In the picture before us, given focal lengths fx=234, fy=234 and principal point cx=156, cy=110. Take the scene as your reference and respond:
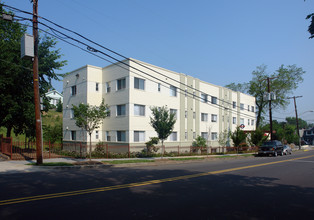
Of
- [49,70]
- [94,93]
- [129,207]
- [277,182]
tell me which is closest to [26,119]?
[49,70]

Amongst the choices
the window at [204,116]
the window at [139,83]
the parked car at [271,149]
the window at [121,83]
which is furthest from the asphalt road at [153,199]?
the window at [204,116]

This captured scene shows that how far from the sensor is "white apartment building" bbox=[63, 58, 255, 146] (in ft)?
80.0

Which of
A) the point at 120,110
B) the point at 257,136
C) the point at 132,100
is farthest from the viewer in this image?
the point at 257,136

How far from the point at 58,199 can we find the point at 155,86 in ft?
68.5

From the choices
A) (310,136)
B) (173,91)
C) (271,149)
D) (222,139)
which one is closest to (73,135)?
(173,91)

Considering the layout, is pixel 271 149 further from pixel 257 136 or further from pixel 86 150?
pixel 86 150

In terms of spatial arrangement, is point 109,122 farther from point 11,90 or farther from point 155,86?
point 11,90

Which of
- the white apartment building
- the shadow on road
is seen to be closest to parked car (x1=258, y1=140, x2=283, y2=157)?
the white apartment building

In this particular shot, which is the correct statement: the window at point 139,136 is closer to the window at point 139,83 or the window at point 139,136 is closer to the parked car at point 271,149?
the window at point 139,83

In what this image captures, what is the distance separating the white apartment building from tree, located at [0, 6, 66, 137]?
4.26 meters

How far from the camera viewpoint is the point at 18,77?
2034 centimetres

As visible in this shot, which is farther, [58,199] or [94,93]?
[94,93]

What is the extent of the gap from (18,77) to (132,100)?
10431 mm

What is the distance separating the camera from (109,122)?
85.5ft
